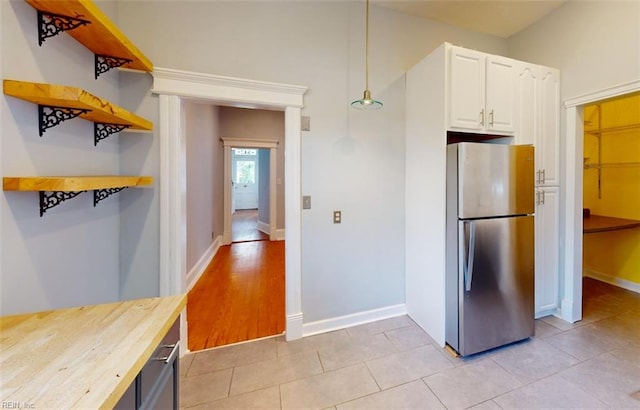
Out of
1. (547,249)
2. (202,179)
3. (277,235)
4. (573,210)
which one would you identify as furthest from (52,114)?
(277,235)

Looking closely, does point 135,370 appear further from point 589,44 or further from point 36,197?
point 589,44

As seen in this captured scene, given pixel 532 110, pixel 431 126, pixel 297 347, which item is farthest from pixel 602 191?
pixel 297 347

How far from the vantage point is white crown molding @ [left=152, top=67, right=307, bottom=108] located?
1773 millimetres

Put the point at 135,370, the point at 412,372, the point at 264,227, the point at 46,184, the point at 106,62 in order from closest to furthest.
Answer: the point at 135,370
the point at 46,184
the point at 106,62
the point at 412,372
the point at 264,227

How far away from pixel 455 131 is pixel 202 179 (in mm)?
3506

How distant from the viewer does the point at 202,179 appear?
3875 millimetres

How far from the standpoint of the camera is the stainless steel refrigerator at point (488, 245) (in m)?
1.87

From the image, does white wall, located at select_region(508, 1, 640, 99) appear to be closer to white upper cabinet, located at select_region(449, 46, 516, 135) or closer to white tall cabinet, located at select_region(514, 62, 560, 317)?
white tall cabinet, located at select_region(514, 62, 560, 317)

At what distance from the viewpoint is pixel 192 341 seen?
212 centimetres

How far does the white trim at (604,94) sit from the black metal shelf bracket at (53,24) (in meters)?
3.59

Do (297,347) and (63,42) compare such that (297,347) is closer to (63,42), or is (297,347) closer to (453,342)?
(453,342)

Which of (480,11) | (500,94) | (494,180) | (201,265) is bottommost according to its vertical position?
(201,265)

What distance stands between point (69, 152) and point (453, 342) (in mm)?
2826

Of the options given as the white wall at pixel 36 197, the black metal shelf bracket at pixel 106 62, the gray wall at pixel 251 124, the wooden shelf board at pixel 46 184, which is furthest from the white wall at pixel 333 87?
the gray wall at pixel 251 124
